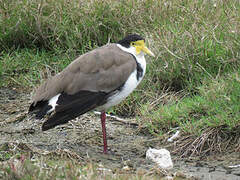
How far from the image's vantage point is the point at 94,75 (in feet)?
15.6

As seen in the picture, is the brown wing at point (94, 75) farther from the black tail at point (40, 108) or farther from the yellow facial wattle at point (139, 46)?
the yellow facial wattle at point (139, 46)

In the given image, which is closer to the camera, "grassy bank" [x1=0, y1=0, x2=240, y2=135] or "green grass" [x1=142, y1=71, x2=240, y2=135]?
"green grass" [x1=142, y1=71, x2=240, y2=135]

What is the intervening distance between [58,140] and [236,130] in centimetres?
174

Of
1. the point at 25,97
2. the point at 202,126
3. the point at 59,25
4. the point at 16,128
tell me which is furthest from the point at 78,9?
the point at 202,126

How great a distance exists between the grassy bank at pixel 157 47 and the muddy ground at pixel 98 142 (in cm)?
25

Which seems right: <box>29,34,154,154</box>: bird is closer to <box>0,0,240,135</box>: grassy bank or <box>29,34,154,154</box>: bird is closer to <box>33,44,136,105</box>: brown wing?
<box>33,44,136,105</box>: brown wing

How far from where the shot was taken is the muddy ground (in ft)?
14.9

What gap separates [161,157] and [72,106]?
2.91 feet

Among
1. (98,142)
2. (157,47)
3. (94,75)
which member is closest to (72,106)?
(94,75)

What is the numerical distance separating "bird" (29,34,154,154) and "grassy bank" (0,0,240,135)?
30.3 inches

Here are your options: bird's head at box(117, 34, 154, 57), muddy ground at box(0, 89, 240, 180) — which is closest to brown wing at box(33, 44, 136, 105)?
bird's head at box(117, 34, 154, 57)

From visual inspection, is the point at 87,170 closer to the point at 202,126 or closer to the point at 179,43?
the point at 202,126

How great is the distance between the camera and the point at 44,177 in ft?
11.2

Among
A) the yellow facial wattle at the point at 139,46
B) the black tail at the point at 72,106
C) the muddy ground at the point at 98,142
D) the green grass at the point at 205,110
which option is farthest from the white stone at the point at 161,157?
the yellow facial wattle at the point at 139,46
